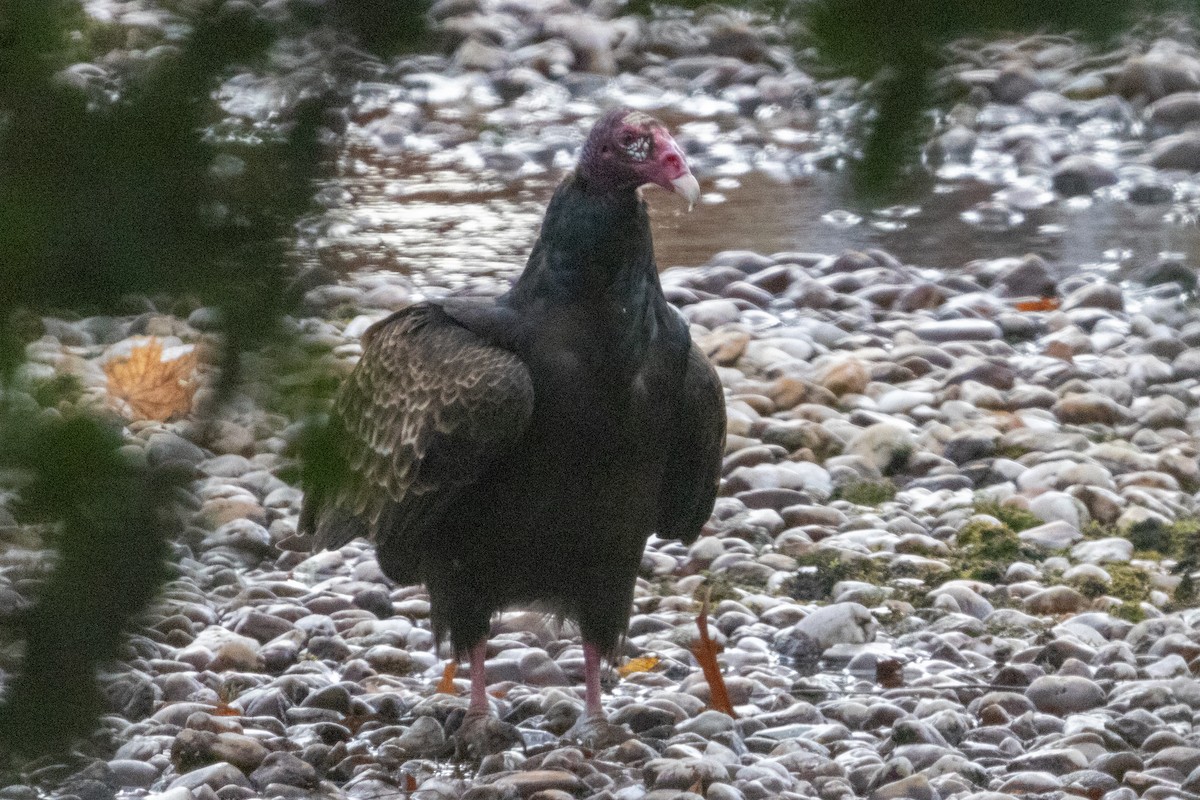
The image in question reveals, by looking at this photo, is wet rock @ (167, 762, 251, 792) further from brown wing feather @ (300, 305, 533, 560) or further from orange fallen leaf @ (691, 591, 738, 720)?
orange fallen leaf @ (691, 591, 738, 720)

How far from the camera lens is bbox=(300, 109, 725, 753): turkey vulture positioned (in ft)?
13.6

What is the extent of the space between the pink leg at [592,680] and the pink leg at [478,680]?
27cm

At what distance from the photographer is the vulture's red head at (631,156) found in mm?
4008

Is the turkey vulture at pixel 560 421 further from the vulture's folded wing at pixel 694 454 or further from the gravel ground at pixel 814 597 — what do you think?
the gravel ground at pixel 814 597

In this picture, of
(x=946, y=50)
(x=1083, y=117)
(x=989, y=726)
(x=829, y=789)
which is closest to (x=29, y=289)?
(x=946, y=50)

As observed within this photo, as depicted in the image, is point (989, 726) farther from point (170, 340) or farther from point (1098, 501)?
point (170, 340)

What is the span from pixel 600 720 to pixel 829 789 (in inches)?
26.5

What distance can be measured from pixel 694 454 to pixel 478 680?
2.67 ft

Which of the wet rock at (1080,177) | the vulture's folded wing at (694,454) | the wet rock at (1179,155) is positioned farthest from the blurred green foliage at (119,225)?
the wet rock at (1179,155)

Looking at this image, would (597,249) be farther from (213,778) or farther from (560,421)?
(213,778)

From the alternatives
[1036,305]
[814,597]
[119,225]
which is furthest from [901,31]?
[1036,305]

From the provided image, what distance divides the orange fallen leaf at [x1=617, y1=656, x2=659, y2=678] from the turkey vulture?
51cm

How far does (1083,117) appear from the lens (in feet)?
38.9

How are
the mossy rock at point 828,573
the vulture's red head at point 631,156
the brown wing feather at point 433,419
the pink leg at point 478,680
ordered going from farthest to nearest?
the mossy rock at point 828,573
the pink leg at point 478,680
the brown wing feather at point 433,419
the vulture's red head at point 631,156
